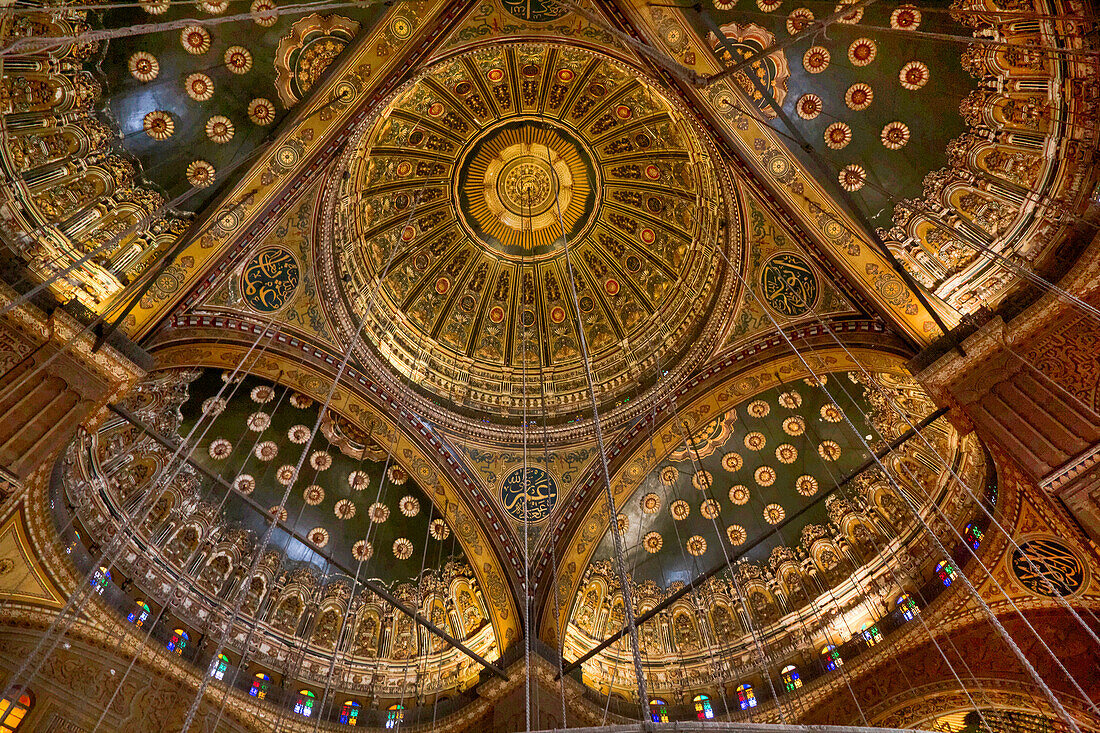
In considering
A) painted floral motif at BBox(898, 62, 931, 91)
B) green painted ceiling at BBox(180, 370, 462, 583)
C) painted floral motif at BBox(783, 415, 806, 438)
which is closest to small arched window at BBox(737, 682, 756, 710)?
Answer: painted floral motif at BBox(783, 415, 806, 438)

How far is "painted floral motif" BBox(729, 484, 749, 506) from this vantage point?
12578 millimetres

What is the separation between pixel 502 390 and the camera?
13.8 meters

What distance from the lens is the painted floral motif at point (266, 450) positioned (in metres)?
11.5

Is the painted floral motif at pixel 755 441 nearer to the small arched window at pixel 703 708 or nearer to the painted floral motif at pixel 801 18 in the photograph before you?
the small arched window at pixel 703 708

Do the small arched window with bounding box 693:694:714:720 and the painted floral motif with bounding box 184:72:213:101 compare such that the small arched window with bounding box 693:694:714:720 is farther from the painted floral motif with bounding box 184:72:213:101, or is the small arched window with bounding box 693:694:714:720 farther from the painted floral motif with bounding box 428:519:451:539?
the painted floral motif with bounding box 184:72:213:101

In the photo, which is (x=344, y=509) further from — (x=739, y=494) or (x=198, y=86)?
(x=739, y=494)

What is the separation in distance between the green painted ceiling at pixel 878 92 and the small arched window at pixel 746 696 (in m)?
8.12

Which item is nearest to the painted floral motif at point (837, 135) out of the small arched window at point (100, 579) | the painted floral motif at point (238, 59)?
the painted floral motif at point (238, 59)

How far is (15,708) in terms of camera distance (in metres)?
7.86

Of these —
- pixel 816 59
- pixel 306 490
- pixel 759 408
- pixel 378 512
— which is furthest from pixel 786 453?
pixel 306 490

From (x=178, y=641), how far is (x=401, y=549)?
399 cm

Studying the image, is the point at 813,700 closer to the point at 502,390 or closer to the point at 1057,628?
the point at 1057,628

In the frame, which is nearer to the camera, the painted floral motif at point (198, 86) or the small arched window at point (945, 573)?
the painted floral motif at point (198, 86)

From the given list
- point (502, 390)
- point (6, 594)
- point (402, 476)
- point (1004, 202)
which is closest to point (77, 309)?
point (6, 594)
